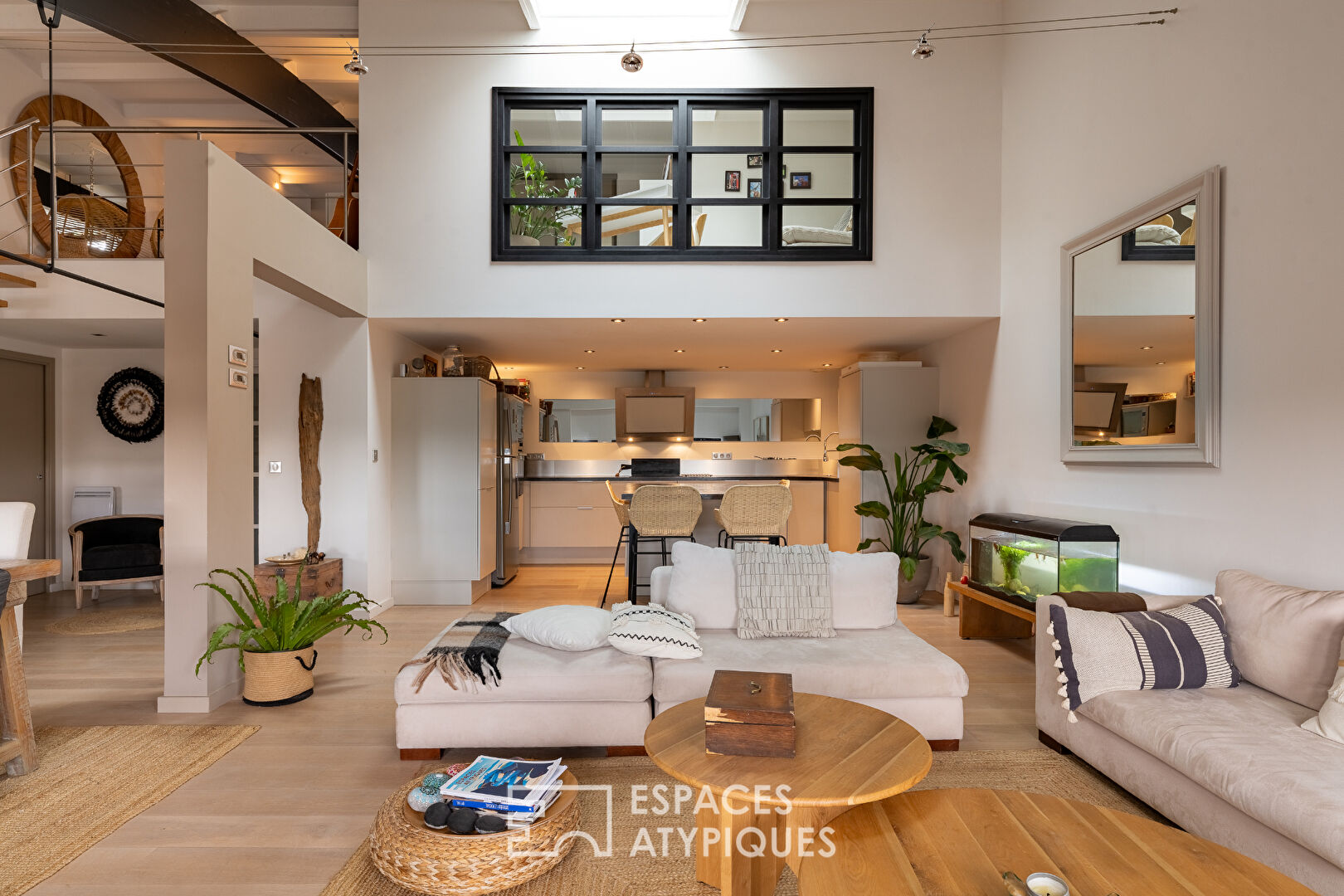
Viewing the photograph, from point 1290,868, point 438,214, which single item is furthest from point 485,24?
point 1290,868

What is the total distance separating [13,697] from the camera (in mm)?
2607

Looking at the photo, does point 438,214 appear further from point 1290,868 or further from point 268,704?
point 1290,868

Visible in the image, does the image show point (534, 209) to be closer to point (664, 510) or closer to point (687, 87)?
point (687, 87)

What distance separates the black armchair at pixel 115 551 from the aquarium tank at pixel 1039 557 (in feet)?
19.7

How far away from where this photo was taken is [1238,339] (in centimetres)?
301

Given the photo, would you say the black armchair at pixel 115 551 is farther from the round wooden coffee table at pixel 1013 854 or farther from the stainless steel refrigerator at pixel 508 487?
the round wooden coffee table at pixel 1013 854

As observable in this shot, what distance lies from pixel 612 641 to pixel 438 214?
3768 millimetres

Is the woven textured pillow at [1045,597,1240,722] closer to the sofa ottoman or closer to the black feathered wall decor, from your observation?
the sofa ottoman

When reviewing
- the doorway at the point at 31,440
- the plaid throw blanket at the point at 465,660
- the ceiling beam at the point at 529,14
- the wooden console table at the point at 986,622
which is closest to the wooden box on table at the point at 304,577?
the plaid throw blanket at the point at 465,660

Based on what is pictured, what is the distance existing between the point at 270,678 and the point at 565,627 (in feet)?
5.08

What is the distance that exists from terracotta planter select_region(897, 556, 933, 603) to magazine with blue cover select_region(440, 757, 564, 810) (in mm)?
4269

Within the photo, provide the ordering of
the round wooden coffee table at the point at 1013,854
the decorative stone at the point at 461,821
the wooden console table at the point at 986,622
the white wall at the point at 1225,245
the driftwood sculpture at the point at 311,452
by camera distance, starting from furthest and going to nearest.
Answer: the driftwood sculpture at the point at 311,452
the wooden console table at the point at 986,622
the white wall at the point at 1225,245
the decorative stone at the point at 461,821
the round wooden coffee table at the point at 1013,854

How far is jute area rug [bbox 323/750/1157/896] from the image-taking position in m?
1.95

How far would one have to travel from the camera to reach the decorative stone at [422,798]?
78.0 inches
